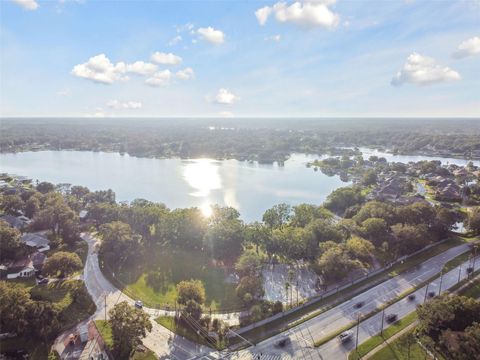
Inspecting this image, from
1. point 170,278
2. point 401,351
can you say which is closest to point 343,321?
point 401,351

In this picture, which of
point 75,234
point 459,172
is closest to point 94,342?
point 75,234

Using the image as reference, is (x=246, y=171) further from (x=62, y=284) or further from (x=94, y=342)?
(x=94, y=342)

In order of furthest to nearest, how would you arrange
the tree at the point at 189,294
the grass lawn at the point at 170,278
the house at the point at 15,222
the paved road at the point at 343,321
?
the house at the point at 15,222
the grass lawn at the point at 170,278
the tree at the point at 189,294
the paved road at the point at 343,321

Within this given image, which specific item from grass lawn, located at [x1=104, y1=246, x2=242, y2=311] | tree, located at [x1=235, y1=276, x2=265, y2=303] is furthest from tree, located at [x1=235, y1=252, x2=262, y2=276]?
tree, located at [x1=235, y1=276, x2=265, y2=303]

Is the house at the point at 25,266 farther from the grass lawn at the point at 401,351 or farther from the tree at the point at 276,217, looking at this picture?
the grass lawn at the point at 401,351

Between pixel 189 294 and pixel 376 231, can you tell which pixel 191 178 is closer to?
pixel 376 231

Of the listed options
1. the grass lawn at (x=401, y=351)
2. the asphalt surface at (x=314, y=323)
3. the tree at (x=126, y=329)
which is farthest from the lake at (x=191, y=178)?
the grass lawn at (x=401, y=351)
